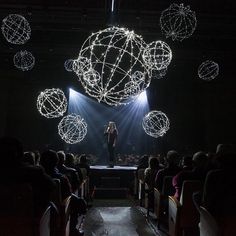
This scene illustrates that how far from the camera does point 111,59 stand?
1165 cm

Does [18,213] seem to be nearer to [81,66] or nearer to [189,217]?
[189,217]

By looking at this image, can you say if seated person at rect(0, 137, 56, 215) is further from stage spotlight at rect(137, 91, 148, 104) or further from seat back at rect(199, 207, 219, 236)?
stage spotlight at rect(137, 91, 148, 104)

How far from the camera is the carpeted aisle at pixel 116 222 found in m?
5.60

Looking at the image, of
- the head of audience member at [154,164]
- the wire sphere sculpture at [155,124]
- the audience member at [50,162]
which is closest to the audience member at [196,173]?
the audience member at [50,162]

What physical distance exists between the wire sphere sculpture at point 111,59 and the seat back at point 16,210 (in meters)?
2.90

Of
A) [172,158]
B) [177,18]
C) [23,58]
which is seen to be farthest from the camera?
[23,58]

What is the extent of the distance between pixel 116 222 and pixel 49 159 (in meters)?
2.66

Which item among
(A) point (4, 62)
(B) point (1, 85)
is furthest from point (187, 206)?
(B) point (1, 85)

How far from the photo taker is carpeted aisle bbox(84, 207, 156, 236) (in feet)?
18.4

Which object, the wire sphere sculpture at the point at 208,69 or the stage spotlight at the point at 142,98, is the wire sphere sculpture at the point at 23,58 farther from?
the stage spotlight at the point at 142,98

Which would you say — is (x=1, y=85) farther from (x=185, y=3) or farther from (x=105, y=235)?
(x=105, y=235)

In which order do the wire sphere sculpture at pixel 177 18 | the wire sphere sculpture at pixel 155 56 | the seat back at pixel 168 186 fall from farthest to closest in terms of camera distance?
the wire sphere sculpture at pixel 155 56 < the wire sphere sculpture at pixel 177 18 < the seat back at pixel 168 186

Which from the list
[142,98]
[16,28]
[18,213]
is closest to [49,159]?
[18,213]

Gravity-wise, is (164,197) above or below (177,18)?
below
